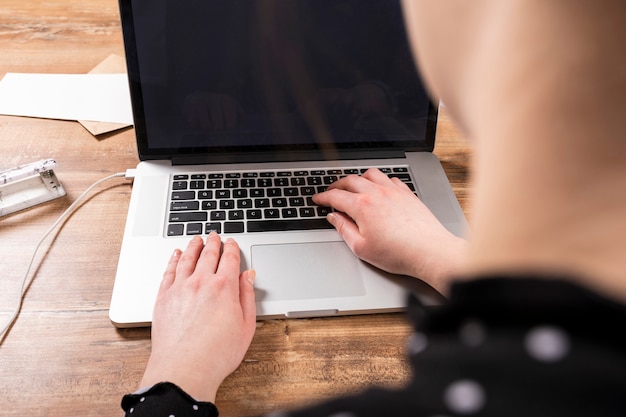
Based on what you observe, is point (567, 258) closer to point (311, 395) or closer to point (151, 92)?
point (311, 395)

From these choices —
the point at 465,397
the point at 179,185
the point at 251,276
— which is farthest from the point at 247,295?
the point at 465,397

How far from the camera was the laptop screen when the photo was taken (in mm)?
764

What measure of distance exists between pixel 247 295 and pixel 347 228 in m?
0.17

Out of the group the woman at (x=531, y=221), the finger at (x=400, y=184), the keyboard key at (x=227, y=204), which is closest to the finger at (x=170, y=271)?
the keyboard key at (x=227, y=204)

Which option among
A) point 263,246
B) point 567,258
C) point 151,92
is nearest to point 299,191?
point 263,246

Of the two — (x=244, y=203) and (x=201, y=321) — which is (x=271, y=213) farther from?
(x=201, y=321)

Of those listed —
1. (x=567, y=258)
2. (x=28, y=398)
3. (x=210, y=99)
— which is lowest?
(x=28, y=398)

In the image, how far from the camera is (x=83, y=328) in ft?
2.19

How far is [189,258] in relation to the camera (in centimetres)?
70

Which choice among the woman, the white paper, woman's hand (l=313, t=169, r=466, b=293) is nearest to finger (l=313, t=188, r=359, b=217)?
woman's hand (l=313, t=169, r=466, b=293)

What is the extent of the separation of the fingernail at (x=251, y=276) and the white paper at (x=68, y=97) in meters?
0.44

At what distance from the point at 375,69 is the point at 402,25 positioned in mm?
71

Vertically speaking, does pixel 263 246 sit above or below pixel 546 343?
below

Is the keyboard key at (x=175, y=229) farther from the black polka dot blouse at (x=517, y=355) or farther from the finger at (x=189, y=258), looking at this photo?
the black polka dot blouse at (x=517, y=355)
